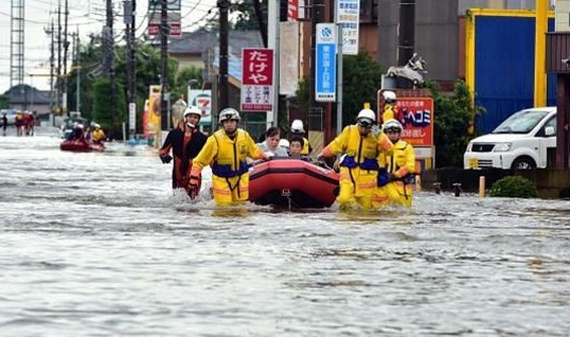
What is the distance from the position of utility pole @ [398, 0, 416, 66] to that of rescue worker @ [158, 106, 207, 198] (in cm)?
522

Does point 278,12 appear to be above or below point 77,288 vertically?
above

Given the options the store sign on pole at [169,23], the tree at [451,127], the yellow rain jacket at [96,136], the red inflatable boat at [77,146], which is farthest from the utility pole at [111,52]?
the tree at [451,127]

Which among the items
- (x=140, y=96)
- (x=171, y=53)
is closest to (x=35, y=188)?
(x=140, y=96)

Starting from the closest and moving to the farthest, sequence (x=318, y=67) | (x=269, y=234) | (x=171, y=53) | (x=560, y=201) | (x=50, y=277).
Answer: (x=50, y=277)
(x=269, y=234)
(x=560, y=201)
(x=318, y=67)
(x=171, y=53)

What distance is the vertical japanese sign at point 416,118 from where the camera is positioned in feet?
101

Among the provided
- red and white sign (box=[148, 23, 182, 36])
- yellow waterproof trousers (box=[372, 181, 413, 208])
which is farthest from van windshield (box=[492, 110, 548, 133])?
red and white sign (box=[148, 23, 182, 36])

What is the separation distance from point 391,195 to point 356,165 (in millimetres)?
725

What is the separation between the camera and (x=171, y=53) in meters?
153

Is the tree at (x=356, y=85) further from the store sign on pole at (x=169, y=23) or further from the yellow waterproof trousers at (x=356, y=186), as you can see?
the store sign on pole at (x=169, y=23)

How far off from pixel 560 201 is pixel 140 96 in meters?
94.0

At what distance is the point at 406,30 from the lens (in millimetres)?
29844

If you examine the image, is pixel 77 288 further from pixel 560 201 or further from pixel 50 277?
pixel 560 201

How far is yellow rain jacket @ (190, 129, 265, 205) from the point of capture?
77.7ft

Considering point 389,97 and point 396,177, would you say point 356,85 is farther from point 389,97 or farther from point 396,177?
point 396,177
